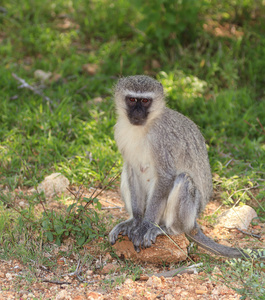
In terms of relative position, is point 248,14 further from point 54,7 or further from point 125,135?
point 125,135

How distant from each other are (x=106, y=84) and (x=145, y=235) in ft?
10.8

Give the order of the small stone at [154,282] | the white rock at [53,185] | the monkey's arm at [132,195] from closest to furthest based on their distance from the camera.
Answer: the small stone at [154,282], the monkey's arm at [132,195], the white rock at [53,185]

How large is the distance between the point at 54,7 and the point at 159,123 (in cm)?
487

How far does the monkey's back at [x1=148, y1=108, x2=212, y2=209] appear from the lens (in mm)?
4113

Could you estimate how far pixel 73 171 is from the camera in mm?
5133

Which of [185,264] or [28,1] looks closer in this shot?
[185,264]

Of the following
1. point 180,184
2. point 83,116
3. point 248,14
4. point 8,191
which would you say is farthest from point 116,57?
point 180,184

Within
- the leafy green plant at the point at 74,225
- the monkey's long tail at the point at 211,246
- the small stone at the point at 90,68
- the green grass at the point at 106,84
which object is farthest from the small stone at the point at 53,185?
the small stone at the point at 90,68

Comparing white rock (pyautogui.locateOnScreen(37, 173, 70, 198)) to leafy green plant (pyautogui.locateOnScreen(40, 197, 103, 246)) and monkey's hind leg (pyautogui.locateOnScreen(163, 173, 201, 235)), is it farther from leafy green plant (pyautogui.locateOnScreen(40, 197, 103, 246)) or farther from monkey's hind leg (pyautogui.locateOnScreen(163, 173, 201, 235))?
monkey's hind leg (pyautogui.locateOnScreen(163, 173, 201, 235))

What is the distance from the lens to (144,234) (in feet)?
13.3

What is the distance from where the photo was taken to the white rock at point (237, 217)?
4480mm

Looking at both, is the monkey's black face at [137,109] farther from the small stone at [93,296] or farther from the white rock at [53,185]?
the small stone at [93,296]

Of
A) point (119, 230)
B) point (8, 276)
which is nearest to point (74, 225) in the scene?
point (119, 230)

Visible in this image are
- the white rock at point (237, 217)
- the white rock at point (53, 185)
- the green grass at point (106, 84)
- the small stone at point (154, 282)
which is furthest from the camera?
the green grass at point (106, 84)
